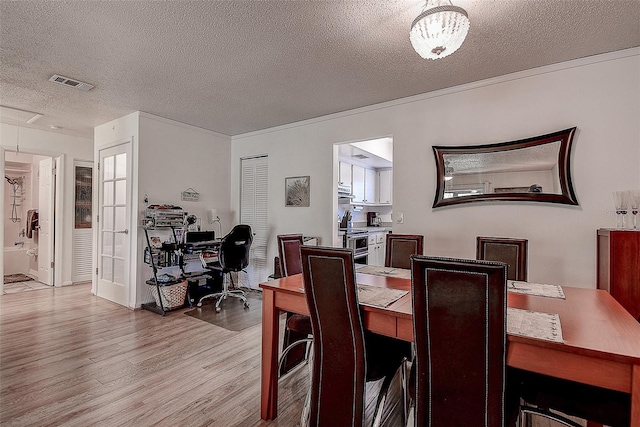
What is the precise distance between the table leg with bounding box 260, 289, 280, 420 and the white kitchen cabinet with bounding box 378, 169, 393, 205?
16.9ft

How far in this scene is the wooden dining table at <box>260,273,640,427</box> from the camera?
1035 mm

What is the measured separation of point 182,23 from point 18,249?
21.7 feet

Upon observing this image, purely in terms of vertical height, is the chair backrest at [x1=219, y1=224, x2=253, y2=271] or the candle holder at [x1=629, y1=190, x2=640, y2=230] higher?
the candle holder at [x1=629, y1=190, x2=640, y2=230]

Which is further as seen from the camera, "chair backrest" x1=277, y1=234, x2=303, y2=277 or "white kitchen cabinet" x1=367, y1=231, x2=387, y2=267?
"white kitchen cabinet" x1=367, y1=231, x2=387, y2=267

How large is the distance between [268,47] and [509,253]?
241 centimetres

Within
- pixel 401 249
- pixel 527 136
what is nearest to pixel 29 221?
pixel 401 249

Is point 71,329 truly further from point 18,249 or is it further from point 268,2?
point 18,249

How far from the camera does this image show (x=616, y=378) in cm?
104

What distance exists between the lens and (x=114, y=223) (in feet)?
14.1

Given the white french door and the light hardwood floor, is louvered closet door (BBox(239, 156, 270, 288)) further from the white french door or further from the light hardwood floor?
the white french door

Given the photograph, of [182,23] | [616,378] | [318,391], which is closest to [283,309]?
[318,391]

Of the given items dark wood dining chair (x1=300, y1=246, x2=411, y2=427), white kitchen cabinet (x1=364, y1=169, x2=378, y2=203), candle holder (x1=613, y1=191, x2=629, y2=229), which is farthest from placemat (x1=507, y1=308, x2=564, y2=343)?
white kitchen cabinet (x1=364, y1=169, x2=378, y2=203)

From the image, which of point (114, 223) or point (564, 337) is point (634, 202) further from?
point (114, 223)

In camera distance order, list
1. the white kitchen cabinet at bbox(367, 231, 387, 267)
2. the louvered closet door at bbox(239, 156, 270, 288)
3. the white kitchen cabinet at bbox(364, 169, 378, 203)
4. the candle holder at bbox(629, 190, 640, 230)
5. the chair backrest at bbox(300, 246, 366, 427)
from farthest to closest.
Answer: the white kitchen cabinet at bbox(364, 169, 378, 203)
the white kitchen cabinet at bbox(367, 231, 387, 267)
the louvered closet door at bbox(239, 156, 270, 288)
the candle holder at bbox(629, 190, 640, 230)
the chair backrest at bbox(300, 246, 366, 427)
